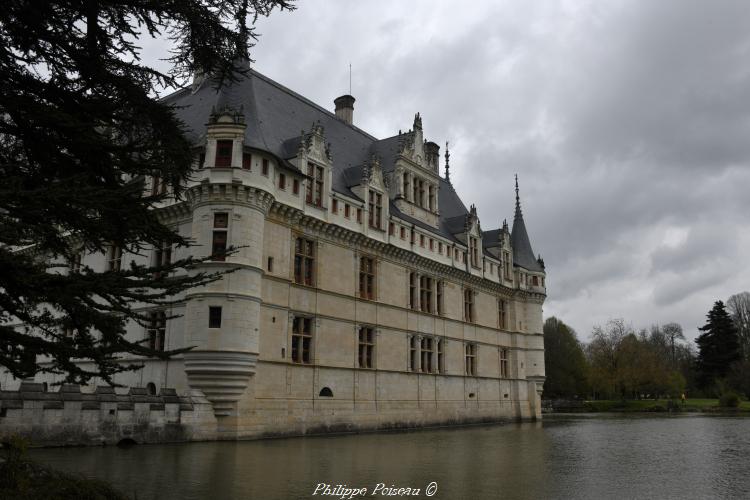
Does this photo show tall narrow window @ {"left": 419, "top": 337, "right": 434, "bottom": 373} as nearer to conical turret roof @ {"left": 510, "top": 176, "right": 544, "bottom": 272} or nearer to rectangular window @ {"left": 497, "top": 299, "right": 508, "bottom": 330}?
rectangular window @ {"left": 497, "top": 299, "right": 508, "bottom": 330}

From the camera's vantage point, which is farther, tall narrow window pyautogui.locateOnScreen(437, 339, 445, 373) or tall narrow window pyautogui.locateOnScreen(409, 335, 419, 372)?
tall narrow window pyautogui.locateOnScreen(437, 339, 445, 373)

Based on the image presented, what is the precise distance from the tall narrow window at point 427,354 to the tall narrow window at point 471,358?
4.37 m

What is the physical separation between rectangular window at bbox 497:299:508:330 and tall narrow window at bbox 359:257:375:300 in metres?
14.6

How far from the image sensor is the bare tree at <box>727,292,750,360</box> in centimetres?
8356

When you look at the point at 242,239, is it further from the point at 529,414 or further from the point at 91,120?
the point at 529,414

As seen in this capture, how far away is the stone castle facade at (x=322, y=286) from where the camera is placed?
75.0ft

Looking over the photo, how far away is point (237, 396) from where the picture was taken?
22.2 metres

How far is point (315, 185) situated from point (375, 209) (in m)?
4.37

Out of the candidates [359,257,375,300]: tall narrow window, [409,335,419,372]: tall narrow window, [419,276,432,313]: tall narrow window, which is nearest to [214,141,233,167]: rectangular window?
[359,257,375,300]: tall narrow window

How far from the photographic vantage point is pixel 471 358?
127ft

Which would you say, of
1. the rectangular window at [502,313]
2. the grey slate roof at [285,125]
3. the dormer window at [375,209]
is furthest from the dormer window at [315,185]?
the rectangular window at [502,313]

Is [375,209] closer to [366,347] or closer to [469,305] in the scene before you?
[366,347]

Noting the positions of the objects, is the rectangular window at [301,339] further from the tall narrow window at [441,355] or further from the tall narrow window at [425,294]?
→ the tall narrow window at [441,355]

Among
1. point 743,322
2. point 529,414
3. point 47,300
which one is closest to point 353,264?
point 529,414
